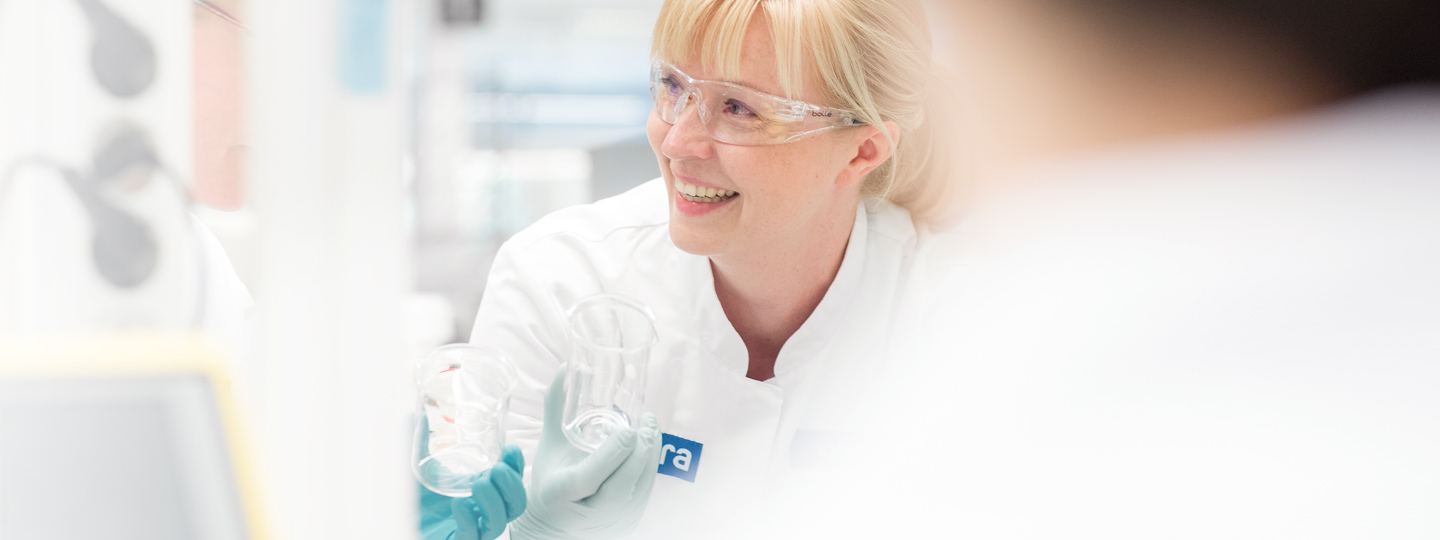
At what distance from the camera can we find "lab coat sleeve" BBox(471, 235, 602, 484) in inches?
58.8

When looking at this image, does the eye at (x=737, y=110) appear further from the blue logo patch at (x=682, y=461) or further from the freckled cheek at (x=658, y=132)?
the blue logo patch at (x=682, y=461)

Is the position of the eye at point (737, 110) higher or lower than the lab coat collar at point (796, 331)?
higher

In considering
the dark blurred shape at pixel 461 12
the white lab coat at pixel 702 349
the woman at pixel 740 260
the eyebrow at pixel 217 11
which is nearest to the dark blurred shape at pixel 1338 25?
the woman at pixel 740 260

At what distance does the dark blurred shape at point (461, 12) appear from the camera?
404 cm

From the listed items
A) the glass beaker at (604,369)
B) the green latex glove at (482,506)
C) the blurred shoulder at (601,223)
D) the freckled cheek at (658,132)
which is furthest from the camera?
the blurred shoulder at (601,223)

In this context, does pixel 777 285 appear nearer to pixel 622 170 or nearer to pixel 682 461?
pixel 682 461

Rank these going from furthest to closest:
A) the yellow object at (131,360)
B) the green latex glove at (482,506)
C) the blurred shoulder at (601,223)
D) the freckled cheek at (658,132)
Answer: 1. the blurred shoulder at (601,223)
2. the freckled cheek at (658,132)
3. the green latex glove at (482,506)
4. the yellow object at (131,360)

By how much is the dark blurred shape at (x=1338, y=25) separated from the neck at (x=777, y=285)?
0.58 meters

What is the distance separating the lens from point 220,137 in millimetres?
443

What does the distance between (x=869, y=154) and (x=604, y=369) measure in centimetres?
61

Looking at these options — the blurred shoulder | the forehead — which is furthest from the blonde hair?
the blurred shoulder

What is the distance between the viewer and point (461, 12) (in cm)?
415

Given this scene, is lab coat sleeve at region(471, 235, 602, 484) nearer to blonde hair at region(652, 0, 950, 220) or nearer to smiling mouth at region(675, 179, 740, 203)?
smiling mouth at region(675, 179, 740, 203)

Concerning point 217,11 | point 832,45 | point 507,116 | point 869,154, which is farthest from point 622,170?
point 217,11
